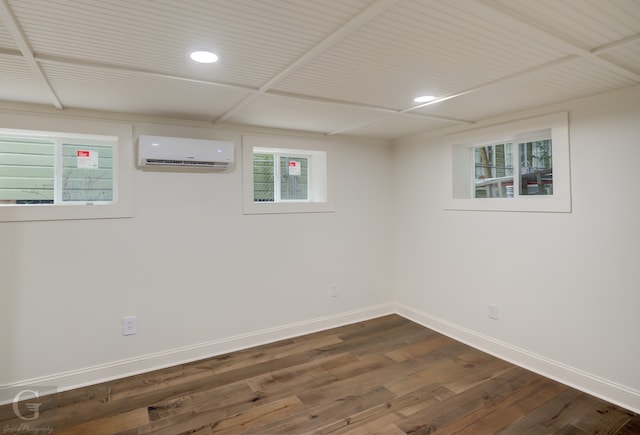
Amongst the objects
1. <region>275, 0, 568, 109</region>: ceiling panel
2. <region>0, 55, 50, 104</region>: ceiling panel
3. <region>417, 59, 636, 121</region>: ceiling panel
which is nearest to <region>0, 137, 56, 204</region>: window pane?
<region>0, 55, 50, 104</region>: ceiling panel

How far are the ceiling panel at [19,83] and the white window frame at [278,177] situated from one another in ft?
5.10

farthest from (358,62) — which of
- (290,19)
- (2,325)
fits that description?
(2,325)

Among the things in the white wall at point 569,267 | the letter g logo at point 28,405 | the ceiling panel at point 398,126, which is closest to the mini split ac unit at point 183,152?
the ceiling panel at point 398,126

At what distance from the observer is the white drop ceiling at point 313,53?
139 cm

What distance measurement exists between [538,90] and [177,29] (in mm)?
2258

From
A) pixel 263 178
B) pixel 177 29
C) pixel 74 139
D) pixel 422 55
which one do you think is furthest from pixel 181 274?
Result: pixel 422 55

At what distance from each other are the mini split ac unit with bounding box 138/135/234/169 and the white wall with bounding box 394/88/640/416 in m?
2.18

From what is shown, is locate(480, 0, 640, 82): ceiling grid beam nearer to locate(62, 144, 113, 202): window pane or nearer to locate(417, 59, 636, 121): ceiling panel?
locate(417, 59, 636, 121): ceiling panel

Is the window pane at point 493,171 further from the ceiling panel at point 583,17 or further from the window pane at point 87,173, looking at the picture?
the window pane at point 87,173

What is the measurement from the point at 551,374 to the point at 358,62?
2.77 meters

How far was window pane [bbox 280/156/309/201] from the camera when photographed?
3873mm

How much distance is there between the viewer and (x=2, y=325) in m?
2.56

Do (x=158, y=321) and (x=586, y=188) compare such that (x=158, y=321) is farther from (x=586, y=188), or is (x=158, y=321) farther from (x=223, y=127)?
(x=586, y=188)

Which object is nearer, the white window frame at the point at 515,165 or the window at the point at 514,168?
the white window frame at the point at 515,165
